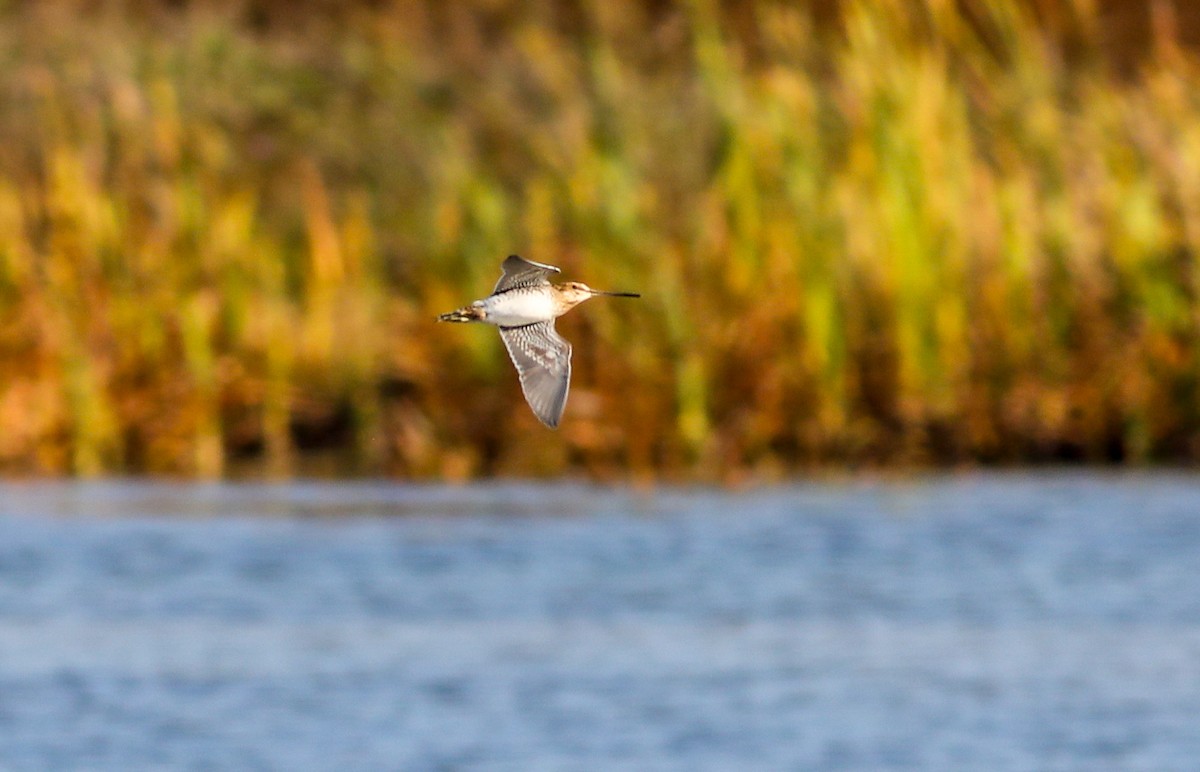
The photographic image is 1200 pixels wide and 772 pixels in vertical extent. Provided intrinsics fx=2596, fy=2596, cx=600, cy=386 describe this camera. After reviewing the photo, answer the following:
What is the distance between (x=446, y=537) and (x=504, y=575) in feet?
2.38

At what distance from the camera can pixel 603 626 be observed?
28.6 feet

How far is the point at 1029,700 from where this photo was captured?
754 centimetres

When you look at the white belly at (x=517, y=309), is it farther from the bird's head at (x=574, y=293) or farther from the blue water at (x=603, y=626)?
the blue water at (x=603, y=626)

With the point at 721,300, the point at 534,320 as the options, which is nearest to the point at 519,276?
the point at 534,320

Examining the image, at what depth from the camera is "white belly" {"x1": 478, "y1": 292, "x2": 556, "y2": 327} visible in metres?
3.64

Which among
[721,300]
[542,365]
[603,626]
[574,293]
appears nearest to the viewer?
[542,365]

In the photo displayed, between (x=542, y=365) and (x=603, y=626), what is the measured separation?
4.99 metres

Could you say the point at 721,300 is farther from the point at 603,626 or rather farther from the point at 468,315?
Answer: the point at 468,315

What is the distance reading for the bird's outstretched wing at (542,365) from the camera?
359 cm

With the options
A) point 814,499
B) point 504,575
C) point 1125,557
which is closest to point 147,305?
point 504,575

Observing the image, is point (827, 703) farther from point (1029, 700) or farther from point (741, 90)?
point (741, 90)

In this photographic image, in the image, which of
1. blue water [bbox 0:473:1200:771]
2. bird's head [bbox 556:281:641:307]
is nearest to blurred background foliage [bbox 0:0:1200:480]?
blue water [bbox 0:473:1200:771]

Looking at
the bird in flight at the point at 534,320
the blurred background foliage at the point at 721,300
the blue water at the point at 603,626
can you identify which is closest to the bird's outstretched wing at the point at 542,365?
the bird in flight at the point at 534,320

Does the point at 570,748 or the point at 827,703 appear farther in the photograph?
the point at 827,703
